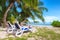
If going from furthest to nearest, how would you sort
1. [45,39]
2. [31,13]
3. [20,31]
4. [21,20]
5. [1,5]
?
1. [21,20]
2. [31,13]
3. [1,5]
4. [20,31]
5. [45,39]

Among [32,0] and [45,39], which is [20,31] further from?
[32,0]

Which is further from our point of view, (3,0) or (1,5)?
(1,5)

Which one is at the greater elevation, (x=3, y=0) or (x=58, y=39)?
(x=3, y=0)

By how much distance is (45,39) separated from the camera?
9367 millimetres

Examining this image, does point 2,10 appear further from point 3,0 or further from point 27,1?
point 27,1

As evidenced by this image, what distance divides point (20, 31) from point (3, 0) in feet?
27.0

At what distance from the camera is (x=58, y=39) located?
9492 millimetres

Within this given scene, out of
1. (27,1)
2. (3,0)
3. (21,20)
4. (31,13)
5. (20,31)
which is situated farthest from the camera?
(21,20)

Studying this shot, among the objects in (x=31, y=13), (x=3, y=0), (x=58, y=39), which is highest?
(x=3, y=0)

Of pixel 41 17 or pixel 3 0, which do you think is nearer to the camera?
pixel 3 0

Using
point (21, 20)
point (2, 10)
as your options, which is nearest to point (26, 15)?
point (21, 20)

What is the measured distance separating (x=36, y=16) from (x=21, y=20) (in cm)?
226

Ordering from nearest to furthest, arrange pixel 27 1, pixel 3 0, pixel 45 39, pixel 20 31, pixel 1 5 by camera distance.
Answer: pixel 45 39 → pixel 20 31 → pixel 27 1 → pixel 3 0 → pixel 1 5

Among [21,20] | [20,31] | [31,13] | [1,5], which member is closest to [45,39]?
[20,31]
